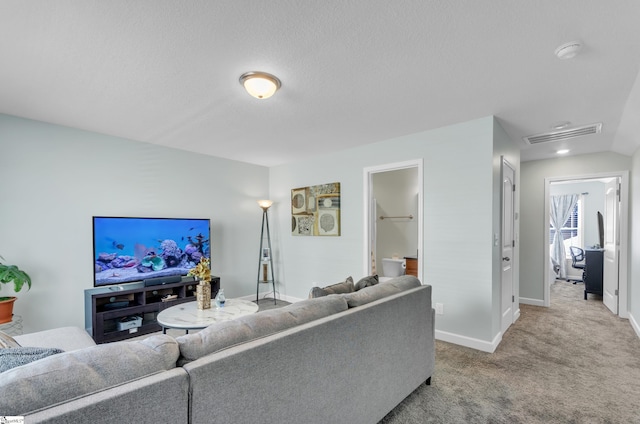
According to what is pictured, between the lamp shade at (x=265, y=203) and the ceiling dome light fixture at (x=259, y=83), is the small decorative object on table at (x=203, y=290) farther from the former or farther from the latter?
the lamp shade at (x=265, y=203)

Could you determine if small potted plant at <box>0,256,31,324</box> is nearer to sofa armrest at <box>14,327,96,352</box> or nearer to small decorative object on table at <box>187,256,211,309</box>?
sofa armrest at <box>14,327,96,352</box>

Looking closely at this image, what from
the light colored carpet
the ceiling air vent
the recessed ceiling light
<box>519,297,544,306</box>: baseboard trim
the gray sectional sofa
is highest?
the recessed ceiling light

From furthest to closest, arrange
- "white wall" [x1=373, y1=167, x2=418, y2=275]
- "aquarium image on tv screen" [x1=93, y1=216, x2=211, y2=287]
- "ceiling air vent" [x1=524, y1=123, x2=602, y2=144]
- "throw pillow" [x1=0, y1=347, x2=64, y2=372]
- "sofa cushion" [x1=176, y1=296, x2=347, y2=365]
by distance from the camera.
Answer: "white wall" [x1=373, y1=167, x2=418, y2=275], "aquarium image on tv screen" [x1=93, y1=216, x2=211, y2=287], "ceiling air vent" [x1=524, y1=123, x2=602, y2=144], "sofa cushion" [x1=176, y1=296, x2=347, y2=365], "throw pillow" [x1=0, y1=347, x2=64, y2=372]

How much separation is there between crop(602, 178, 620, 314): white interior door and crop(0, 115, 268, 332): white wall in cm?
567

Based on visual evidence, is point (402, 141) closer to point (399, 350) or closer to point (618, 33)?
point (618, 33)

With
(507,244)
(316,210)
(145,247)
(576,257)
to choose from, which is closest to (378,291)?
(507,244)

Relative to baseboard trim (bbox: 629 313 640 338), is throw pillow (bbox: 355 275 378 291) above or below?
above

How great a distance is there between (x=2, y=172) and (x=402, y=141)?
4196 mm

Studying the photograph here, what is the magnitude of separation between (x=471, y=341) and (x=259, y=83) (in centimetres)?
315

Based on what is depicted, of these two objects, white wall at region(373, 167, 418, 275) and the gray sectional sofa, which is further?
white wall at region(373, 167, 418, 275)

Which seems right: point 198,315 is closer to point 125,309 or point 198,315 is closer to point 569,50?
point 125,309

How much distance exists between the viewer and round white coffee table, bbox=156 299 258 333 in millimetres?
2395

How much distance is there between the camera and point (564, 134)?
3473 mm

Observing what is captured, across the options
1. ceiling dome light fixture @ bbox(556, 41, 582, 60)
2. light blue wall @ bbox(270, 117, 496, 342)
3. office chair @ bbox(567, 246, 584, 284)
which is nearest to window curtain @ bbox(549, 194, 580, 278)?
office chair @ bbox(567, 246, 584, 284)
